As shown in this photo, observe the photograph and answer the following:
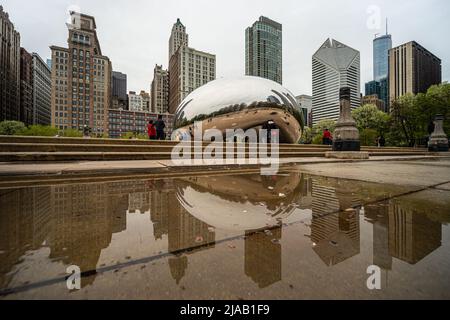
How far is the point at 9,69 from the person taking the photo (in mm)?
109062

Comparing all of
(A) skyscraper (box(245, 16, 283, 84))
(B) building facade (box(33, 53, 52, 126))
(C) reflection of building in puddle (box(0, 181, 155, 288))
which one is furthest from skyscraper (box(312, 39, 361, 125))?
(B) building facade (box(33, 53, 52, 126))

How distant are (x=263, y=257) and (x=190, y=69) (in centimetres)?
12882

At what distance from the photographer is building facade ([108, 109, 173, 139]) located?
410ft

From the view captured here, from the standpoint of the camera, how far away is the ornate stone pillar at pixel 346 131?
11234 millimetres

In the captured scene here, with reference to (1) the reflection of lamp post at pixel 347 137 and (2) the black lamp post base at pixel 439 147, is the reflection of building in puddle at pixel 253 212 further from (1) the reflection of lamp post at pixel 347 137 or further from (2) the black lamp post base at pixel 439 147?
(2) the black lamp post base at pixel 439 147

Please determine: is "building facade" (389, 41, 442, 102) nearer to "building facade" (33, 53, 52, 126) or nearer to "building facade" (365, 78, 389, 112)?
"building facade" (365, 78, 389, 112)

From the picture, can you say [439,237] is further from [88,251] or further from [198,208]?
[88,251]

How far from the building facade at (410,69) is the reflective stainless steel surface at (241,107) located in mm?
51922

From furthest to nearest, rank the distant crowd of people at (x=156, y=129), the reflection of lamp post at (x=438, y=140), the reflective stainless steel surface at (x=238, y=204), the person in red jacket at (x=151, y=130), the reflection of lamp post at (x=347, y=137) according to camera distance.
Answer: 1. the reflection of lamp post at (x=438, y=140)
2. the distant crowd of people at (x=156, y=129)
3. the person in red jacket at (x=151, y=130)
4. the reflection of lamp post at (x=347, y=137)
5. the reflective stainless steel surface at (x=238, y=204)

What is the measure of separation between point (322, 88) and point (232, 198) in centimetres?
10916

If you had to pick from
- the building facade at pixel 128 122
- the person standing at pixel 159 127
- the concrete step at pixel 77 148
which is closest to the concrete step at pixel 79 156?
the concrete step at pixel 77 148

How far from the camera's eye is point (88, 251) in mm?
1263

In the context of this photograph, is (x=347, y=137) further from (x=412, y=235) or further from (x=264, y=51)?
(x=264, y=51)
